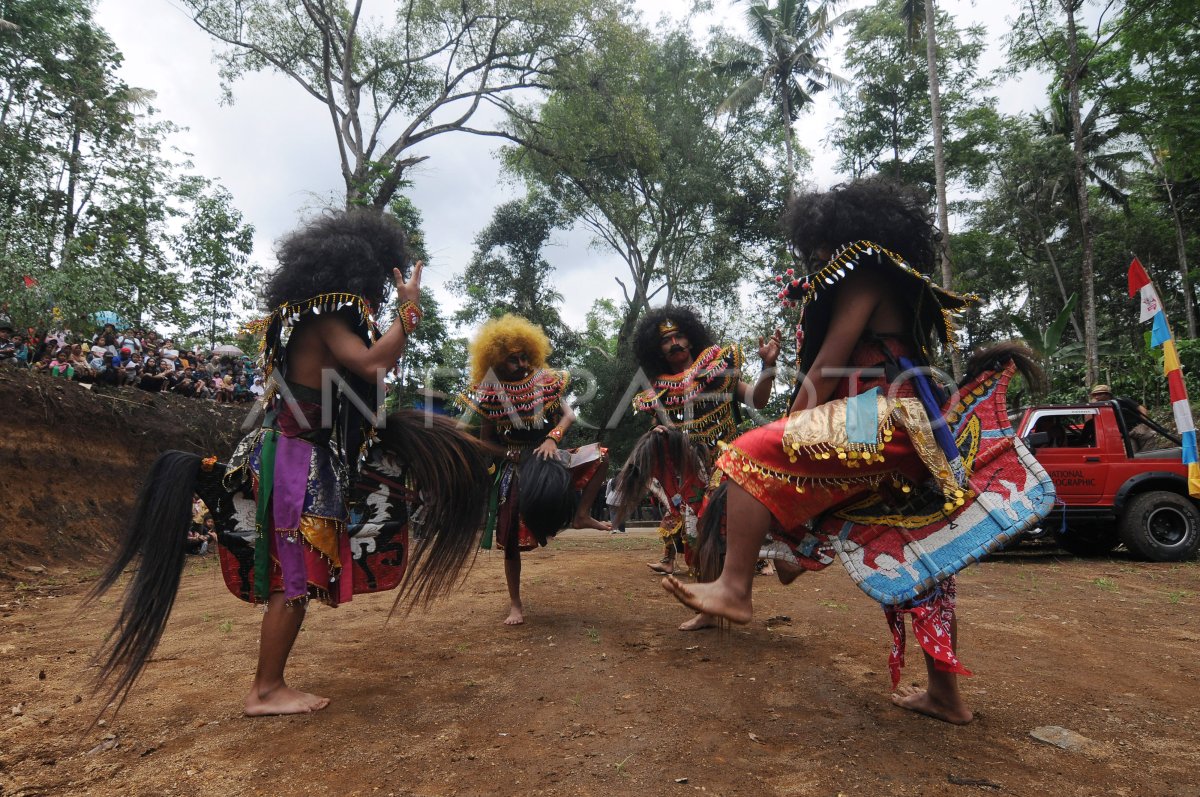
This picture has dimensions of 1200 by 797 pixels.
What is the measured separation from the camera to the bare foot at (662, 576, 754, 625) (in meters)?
1.98

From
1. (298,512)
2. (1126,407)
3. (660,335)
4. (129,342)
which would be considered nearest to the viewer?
(298,512)

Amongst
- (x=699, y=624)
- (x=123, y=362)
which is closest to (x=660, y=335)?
(x=699, y=624)

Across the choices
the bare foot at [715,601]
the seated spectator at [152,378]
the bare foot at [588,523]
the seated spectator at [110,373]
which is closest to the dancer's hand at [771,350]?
the bare foot at [715,601]

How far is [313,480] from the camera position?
2.64m

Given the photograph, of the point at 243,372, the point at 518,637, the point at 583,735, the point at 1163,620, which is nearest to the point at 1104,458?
the point at 1163,620

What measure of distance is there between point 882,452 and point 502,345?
308cm

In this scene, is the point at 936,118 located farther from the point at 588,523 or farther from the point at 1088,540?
the point at 588,523

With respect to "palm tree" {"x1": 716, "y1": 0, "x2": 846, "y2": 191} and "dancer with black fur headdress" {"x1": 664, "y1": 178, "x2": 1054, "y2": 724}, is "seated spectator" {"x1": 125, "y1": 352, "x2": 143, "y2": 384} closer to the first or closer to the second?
"dancer with black fur headdress" {"x1": 664, "y1": 178, "x2": 1054, "y2": 724}

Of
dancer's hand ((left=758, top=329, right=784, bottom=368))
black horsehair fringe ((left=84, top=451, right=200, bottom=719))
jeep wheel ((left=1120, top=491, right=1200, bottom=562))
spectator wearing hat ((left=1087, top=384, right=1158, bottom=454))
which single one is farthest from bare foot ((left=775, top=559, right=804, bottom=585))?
spectator wearing hat ((left=1087, top=384, right=1158, bottom=454))

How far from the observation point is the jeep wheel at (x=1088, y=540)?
7.93 meters

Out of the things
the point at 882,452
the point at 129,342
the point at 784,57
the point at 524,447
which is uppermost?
the point at 784,57

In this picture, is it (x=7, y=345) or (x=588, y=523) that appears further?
(x=7, y=345)

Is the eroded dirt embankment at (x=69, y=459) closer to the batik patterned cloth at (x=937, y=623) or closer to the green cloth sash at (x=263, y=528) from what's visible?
the green cloth sash at (x=263, y=528)

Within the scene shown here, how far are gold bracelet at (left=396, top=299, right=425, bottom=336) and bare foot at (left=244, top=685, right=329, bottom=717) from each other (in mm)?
1420
